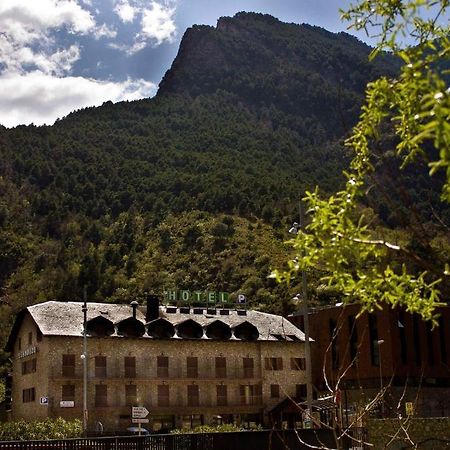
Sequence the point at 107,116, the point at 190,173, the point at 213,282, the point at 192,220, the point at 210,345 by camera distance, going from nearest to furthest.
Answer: the point at 210,345, the point at 213,282, the point at 192,220, the point at 190,173, the point at 107,116

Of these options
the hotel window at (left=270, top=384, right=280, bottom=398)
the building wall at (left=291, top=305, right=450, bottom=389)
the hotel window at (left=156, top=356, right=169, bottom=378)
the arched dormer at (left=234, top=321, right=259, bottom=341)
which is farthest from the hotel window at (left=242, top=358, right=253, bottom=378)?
the hotel window at (left=156, top=356, right=169, bottom=378)

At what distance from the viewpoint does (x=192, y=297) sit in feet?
226

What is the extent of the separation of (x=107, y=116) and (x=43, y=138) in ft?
69.2

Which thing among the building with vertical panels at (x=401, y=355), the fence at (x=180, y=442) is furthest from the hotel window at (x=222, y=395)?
the fence at (x=180, y=442)

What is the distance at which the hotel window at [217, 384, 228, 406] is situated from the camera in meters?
61.3

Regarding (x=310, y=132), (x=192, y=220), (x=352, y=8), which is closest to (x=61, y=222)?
(x=192, y=220)

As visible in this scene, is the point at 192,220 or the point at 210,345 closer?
the point at 210,345

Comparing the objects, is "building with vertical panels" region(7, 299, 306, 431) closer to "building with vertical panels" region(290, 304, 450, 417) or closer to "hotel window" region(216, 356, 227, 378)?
"hotel window" region(216, 356, 227, 378)

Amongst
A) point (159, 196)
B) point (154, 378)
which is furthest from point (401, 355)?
point (159, 196)

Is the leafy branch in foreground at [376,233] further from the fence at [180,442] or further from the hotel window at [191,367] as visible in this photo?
the hotel window at [191,367]

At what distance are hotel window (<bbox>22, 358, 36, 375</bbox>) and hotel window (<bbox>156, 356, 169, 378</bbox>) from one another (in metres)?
9.37

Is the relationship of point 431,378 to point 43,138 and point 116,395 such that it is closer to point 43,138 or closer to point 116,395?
point 116,395

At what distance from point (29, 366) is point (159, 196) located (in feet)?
286

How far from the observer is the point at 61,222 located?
138875 mm
